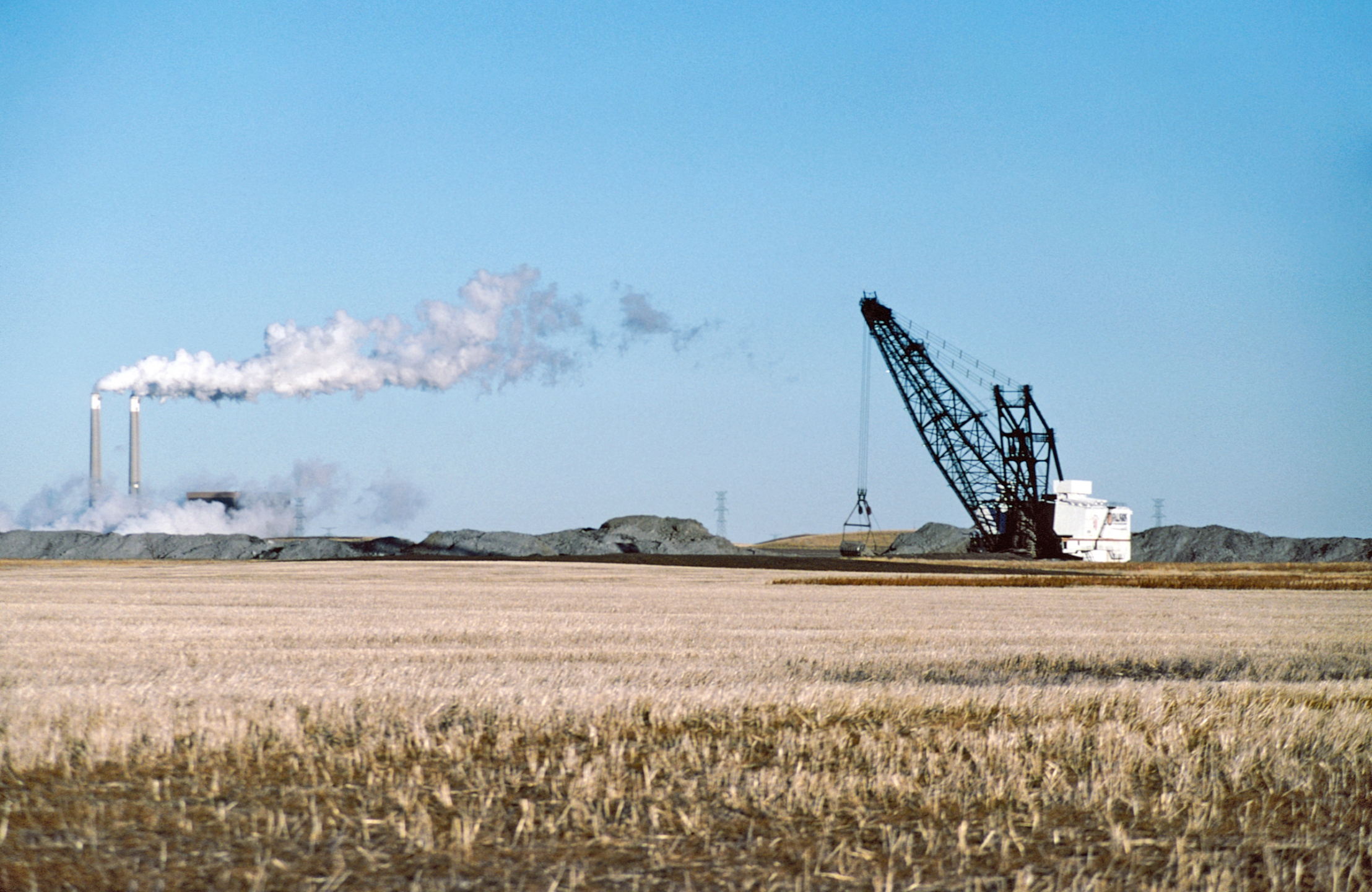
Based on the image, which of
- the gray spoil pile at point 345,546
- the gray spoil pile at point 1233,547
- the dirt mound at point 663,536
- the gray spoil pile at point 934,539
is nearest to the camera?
the gray spoil pile at point 345,546

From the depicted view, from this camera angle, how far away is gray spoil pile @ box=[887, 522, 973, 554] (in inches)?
4525

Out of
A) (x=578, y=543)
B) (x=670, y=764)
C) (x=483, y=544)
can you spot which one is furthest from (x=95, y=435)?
(x=670, y=764)

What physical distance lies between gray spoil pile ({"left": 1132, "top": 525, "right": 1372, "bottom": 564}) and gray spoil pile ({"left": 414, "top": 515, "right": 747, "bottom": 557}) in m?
40.7

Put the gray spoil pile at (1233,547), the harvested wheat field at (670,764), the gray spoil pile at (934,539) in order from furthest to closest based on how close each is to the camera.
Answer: the gray spoil pile at (934,539), the gray spoil pile at (1233,547), the harvested wheat field at (670,764)

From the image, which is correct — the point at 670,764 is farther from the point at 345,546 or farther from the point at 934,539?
the point at 934,539

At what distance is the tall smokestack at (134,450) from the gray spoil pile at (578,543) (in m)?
20.9

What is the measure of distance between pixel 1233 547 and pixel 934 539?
27.6 m

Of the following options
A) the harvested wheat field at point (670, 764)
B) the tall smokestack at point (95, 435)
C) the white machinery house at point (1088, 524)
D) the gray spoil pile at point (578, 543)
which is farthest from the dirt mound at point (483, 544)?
the harvested wheat field at point (670, 764)

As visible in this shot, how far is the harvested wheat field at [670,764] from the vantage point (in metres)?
6.12

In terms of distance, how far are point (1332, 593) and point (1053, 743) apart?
35955 mm

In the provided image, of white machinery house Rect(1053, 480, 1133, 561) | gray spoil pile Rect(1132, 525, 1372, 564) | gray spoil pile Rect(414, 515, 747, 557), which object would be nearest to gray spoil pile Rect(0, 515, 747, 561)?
gray spoil pile Rect(414, 515, 747, 557)

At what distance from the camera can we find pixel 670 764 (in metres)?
8.30

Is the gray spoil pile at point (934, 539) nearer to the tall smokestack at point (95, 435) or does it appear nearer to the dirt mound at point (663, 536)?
the dirt mound at point (663, 536)

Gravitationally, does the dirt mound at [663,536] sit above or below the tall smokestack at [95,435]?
below
